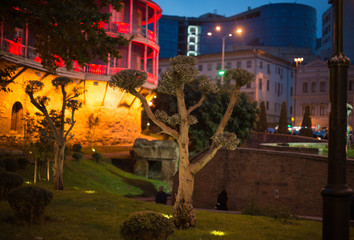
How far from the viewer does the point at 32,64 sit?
27.1 meters

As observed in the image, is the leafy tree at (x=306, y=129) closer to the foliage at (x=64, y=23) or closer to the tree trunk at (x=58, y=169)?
the tree trunk at (x=58, y=169)

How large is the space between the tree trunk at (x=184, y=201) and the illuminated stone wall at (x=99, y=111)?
20.8m

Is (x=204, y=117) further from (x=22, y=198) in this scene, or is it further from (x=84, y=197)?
(x=22, y=198)

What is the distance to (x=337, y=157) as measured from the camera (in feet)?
18.1

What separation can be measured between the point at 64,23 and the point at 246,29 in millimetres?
119670

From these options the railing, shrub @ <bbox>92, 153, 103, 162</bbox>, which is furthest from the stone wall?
the railing

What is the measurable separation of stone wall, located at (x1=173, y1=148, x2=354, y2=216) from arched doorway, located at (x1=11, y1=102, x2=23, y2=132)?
12.8m

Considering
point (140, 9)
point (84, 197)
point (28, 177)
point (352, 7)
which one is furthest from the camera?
point (352, 7)

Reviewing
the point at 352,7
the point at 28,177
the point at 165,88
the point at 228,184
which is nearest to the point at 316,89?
the point at 352,7

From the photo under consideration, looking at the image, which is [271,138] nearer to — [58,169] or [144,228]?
[58,169]

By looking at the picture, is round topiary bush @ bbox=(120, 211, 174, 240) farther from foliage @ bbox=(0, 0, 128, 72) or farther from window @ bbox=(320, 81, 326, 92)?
window @ bbox=(320, 81, 326, 92)

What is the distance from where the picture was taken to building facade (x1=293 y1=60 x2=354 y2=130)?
64625mm

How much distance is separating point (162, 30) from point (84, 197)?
101 m

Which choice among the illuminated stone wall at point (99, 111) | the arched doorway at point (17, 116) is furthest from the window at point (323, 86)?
the arched doorway at point (17, 116)
